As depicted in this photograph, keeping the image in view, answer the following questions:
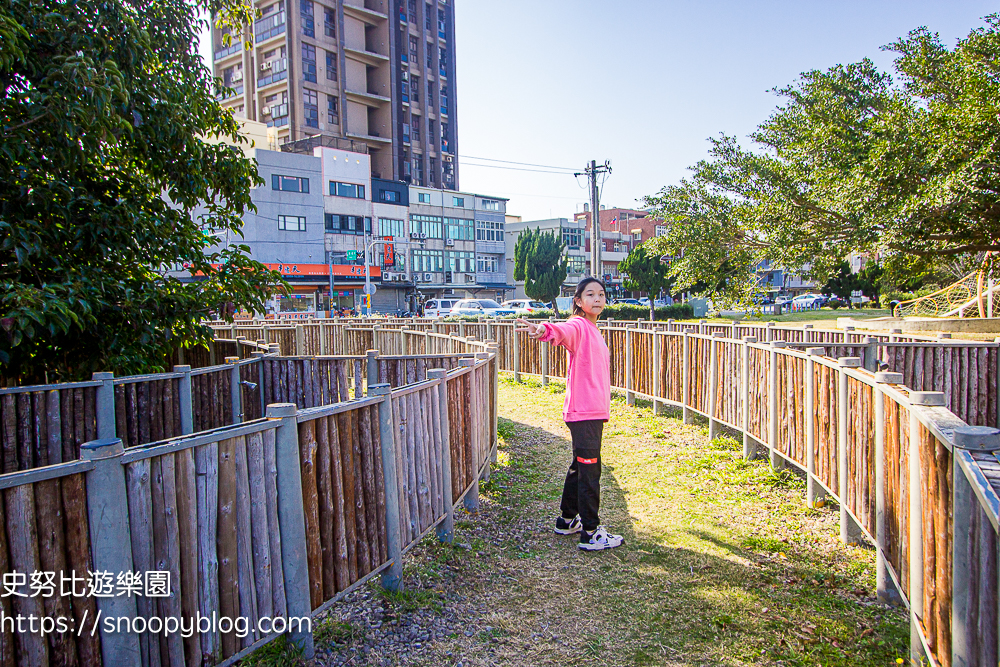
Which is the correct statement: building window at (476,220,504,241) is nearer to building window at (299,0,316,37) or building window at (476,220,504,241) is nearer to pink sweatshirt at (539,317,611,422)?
building window at (299,0,316,37)

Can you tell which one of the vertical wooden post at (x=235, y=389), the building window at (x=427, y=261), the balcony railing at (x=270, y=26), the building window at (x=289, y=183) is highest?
the balcony railing at (x=270, y=26)

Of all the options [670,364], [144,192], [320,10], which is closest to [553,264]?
[320,10]

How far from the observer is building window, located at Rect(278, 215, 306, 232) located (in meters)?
52.9

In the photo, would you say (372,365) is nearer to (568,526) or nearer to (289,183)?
(568,526)

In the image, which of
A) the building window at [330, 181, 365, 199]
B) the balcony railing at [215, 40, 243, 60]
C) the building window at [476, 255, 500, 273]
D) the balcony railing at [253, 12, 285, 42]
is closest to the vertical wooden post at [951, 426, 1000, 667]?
the building window at [330, 181, 365, 199]

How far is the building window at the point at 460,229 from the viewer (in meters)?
67.8

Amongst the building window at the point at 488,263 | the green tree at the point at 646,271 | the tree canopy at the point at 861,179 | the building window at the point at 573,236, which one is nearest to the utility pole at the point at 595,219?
the tree canopy at the point at 861,179

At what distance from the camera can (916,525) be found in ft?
10.2

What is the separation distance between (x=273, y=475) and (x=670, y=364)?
8041mm

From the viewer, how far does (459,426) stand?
5566mm

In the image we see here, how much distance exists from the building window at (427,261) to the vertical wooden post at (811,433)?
58.8m

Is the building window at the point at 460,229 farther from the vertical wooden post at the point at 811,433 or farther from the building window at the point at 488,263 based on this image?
the vertical wooden post at the point at 811,433

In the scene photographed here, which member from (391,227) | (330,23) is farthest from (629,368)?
(330,23)

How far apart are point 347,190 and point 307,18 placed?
19.6 metres
